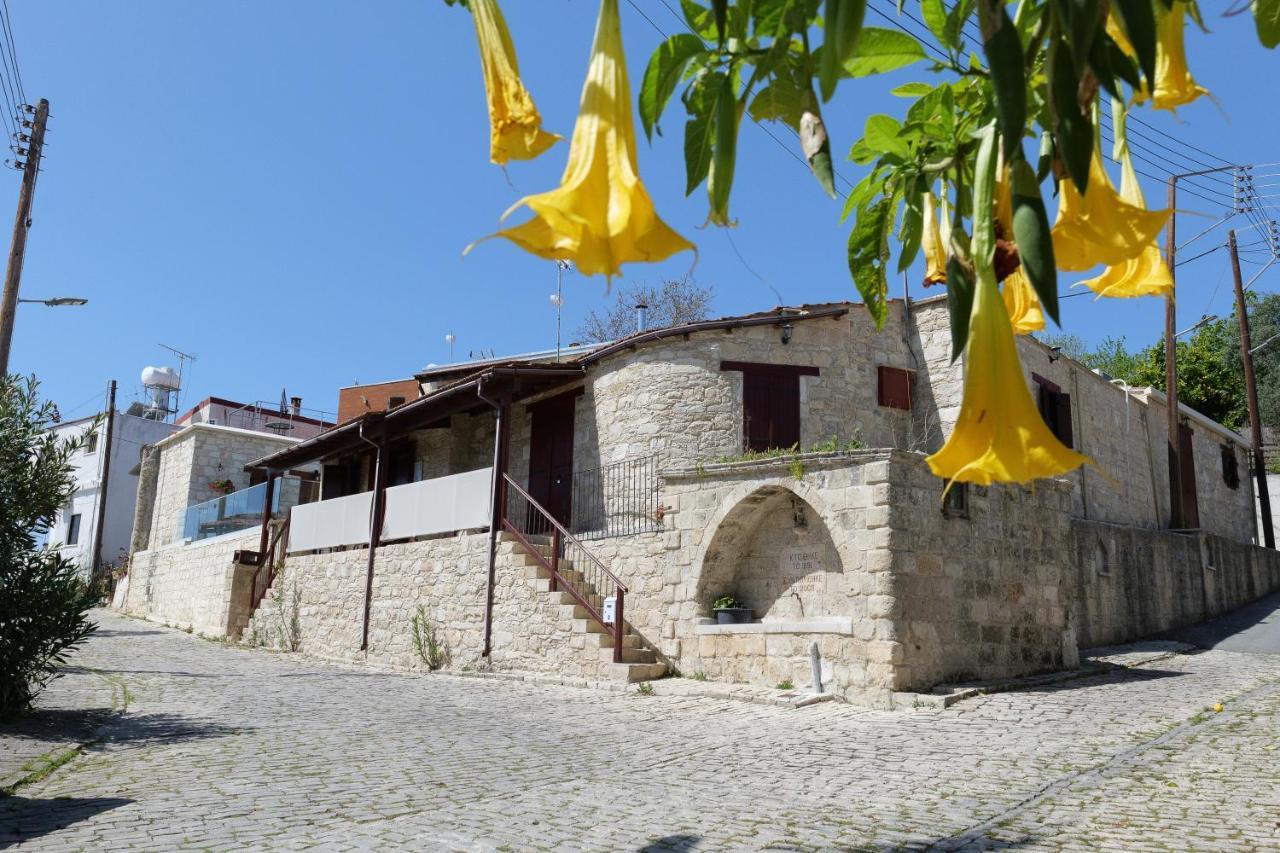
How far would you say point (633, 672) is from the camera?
11008 mm

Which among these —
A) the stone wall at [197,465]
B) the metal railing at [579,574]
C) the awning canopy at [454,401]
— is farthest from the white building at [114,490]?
the metal railing at [579,574]

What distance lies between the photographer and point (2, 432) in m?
7.98

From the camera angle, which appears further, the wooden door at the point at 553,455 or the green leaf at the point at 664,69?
the wooden door at the point at 553,455

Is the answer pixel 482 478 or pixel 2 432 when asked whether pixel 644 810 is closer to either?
pixel 2 432

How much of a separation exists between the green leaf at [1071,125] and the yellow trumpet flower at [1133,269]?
45 cm

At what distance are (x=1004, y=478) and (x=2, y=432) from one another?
29.5 ft

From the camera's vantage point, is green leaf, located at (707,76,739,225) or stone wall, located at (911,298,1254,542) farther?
stone wall, located at (911,298,1254,542)

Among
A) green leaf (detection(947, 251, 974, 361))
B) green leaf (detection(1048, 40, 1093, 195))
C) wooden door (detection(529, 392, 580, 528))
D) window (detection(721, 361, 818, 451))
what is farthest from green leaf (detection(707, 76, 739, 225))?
wooden door (detection(529, 392, 580, 528))

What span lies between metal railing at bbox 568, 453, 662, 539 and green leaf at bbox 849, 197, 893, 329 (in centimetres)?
1095

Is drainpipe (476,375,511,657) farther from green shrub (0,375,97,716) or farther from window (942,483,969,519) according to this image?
window (942,483,969,519)

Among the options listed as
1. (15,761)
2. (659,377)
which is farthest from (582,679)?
(15,761)

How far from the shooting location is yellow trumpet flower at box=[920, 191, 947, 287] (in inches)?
68.9

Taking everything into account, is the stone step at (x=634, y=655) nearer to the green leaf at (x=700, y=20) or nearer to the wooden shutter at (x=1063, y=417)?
the wooden shutter at (x=1063, y=417)

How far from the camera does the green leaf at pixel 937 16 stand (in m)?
1.55
